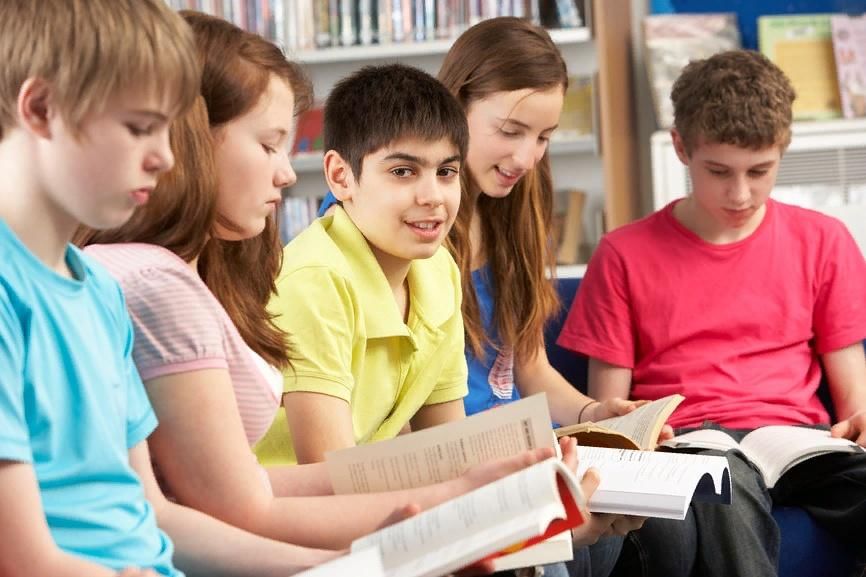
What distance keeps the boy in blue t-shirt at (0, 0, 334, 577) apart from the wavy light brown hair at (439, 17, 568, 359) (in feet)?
3.55

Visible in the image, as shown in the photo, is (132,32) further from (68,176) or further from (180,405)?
(180,405)

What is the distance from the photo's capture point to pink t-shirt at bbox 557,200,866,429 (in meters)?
2.17

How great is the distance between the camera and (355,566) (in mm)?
988

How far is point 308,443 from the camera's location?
148 cm

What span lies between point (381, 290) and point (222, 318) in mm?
469

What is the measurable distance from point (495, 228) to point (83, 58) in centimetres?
126

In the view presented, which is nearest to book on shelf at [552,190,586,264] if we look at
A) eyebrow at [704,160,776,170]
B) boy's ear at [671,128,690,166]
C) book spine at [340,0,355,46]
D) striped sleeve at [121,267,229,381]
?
book spine at [340,0,355,46]

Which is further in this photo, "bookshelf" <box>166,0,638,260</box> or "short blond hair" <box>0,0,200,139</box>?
"bookshelf" <box>166,0,638,260</box>

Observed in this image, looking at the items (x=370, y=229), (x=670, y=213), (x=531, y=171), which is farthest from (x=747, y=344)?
(x=370, y=229)

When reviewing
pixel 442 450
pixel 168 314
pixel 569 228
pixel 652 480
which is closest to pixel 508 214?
pixel 652 480

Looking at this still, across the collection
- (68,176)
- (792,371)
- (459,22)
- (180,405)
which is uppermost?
(459,22)

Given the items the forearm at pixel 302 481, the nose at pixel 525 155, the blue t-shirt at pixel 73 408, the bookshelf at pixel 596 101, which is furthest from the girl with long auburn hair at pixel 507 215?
the bookshelf at pixel 596 101

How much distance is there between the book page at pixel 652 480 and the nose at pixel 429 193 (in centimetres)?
37

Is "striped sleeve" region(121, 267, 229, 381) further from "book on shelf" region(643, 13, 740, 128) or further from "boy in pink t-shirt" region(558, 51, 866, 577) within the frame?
"book on shelf" region(643, 13, 740, 128)
